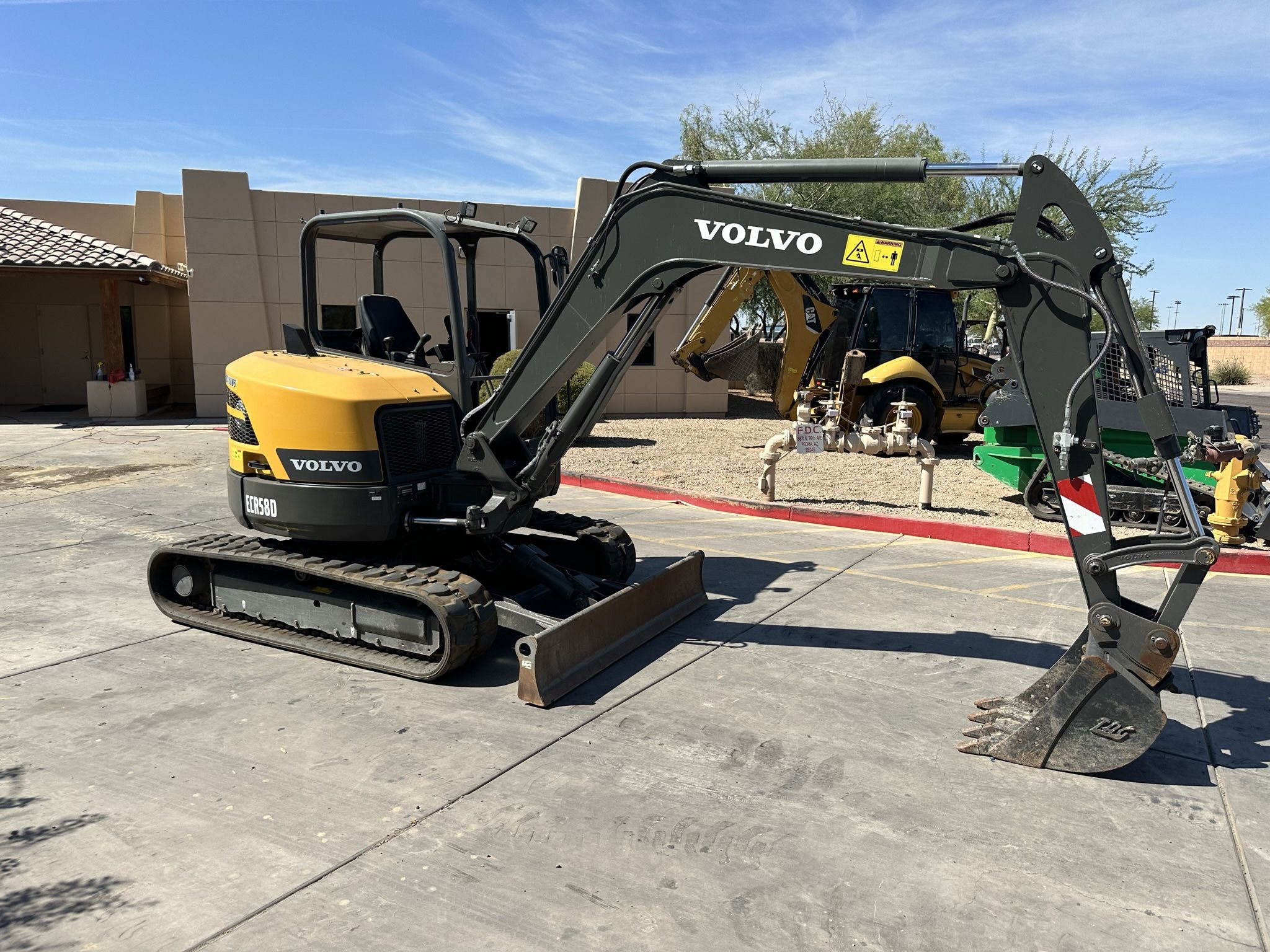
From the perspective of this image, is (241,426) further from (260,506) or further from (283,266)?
(283,266)

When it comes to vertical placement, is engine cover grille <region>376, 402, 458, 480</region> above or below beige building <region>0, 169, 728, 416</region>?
below

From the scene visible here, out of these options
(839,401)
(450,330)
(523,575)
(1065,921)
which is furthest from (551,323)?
(839,401)

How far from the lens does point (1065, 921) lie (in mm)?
3424

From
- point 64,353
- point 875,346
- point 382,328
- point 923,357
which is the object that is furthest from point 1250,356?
point 382,328

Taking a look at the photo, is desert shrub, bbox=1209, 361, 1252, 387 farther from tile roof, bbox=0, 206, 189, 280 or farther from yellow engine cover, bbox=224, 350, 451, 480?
yellow engine cover, bbox=224, 350, 451, 480

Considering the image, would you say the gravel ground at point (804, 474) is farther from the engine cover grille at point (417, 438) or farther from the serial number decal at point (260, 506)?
the serial number decal at point (260, 506)

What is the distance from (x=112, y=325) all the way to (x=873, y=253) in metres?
19.7

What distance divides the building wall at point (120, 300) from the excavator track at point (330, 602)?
1788 cm

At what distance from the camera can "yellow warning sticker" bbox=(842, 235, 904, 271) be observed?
4.96m

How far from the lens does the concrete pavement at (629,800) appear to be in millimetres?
3383

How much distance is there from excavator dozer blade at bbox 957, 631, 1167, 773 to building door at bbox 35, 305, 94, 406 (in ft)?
79.3

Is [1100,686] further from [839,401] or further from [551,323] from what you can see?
[839,401]

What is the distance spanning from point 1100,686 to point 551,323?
Result: 12.0 ft

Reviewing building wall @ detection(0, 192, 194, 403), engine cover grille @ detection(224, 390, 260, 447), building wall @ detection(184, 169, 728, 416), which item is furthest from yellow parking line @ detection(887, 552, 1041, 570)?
building wall @ detection(0, 192, 194, 403)
